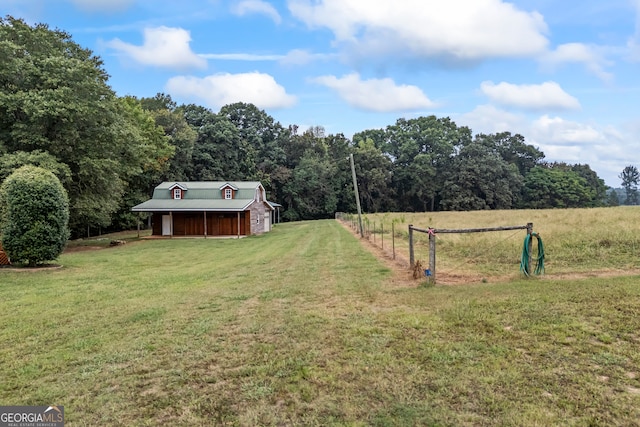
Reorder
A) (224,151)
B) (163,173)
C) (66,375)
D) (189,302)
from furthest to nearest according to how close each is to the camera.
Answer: (224,151) < (163,173) < (189,302) < (66,375)

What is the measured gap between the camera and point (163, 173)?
44.1 metres

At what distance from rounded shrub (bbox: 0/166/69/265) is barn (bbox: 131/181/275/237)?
1629 cm

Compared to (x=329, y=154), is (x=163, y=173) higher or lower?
lower

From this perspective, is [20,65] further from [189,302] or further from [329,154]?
[329,154]

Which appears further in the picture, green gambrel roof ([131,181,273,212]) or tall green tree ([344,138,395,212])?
tall green tree ([344,138,395,212])

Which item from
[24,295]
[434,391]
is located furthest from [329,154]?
[434,391]

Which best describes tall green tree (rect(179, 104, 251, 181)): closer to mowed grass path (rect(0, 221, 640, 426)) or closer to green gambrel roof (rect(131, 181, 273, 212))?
green gambrel roof (rect(131, 181, 273, 212))

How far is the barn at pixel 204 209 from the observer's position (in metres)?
30.2

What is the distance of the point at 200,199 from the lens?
105 ft

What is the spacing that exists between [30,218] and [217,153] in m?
38.2

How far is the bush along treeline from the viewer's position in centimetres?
2156

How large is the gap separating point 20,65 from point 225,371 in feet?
79.8

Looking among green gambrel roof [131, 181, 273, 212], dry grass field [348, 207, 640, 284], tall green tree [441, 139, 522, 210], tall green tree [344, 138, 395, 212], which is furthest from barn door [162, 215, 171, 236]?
tall green tree [441, 139, 522, 210]

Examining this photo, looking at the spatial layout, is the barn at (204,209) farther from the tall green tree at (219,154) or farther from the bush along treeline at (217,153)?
the tall green tree at (219,154)
